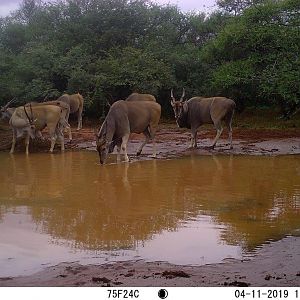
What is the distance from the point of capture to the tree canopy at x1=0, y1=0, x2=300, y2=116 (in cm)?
2261

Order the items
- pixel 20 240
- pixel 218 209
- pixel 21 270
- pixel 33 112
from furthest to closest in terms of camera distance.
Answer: pixel 33 112 → pixel 218 209 → pixel 20 240 → pixel 21 270

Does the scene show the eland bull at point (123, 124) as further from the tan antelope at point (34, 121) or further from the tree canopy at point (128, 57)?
the tree canopy at point (128, 57)

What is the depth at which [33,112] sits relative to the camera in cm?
1641

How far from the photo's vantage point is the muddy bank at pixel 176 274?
16.1ft

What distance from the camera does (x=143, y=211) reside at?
8.28 metres

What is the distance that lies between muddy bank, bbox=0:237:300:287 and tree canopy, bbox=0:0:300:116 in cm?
1533

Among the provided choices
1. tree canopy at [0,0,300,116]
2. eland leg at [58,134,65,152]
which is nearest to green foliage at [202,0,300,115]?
tree canopy at [0,0,300,116]

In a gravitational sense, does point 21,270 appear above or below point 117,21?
below

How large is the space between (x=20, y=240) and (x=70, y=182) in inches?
163

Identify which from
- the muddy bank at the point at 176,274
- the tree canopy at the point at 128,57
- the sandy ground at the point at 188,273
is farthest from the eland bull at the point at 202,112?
the muddy bank at the point at 176,274

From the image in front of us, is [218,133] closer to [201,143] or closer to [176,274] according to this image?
[201,143]

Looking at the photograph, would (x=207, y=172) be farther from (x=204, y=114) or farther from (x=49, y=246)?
(x=49, y=246)

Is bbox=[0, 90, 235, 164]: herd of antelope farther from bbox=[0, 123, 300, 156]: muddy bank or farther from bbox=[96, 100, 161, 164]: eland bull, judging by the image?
bbox=[0, 123, 300, 156]: muddy bank

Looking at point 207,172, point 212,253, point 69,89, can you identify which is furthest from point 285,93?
point 212,253
